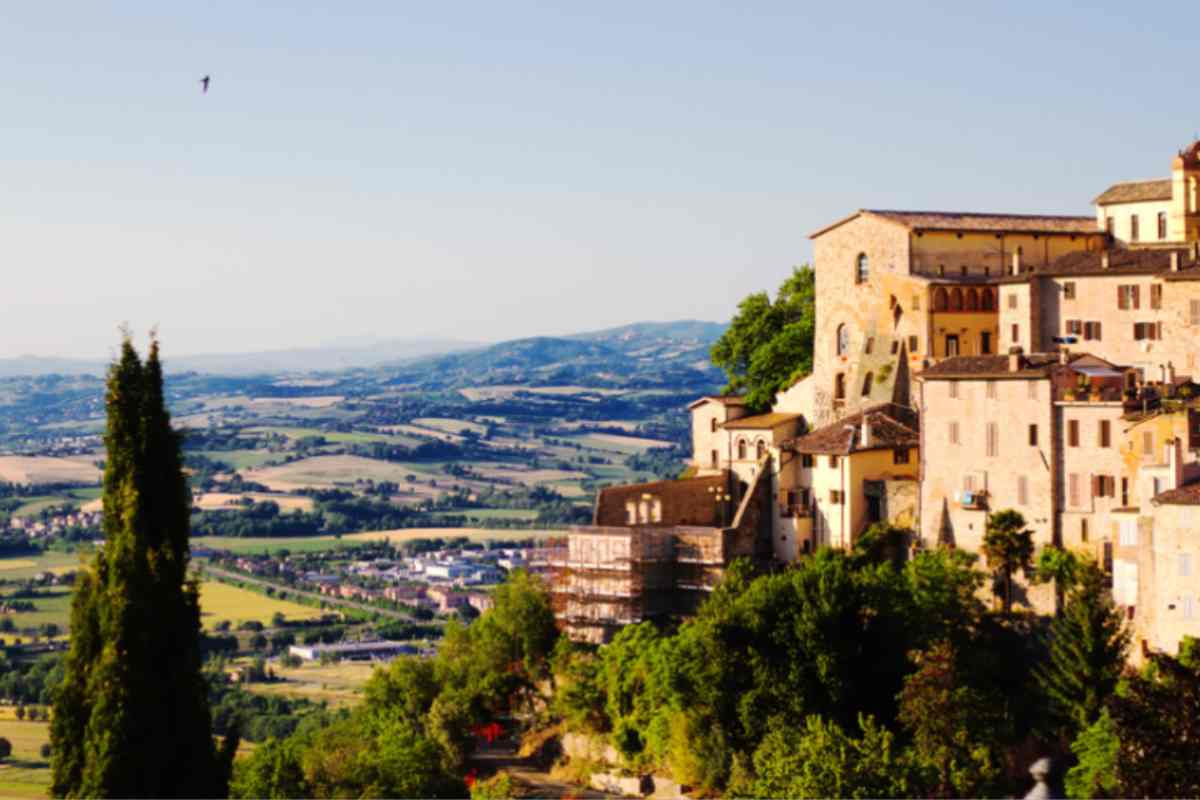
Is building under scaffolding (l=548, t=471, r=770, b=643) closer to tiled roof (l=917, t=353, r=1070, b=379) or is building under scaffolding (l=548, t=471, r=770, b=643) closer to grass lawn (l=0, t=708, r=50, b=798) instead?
tiled roof (l=917, t=353, r=1070, b=379)

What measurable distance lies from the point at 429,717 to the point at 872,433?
55.0 ft

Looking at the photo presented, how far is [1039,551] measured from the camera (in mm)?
55344

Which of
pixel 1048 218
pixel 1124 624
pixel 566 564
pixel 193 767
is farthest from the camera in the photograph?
pixel 1048 218

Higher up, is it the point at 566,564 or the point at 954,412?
the point at 954,412

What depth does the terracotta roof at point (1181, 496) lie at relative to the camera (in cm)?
4847

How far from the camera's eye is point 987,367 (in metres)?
57.0

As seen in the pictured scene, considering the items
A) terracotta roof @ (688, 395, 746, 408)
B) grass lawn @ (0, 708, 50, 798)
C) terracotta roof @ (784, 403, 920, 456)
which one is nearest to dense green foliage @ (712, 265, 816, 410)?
terracotta roof @ (688, 395, 746, 408)

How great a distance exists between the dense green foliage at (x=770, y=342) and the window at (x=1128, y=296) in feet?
43.2

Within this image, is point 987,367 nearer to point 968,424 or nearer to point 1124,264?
point 968,424

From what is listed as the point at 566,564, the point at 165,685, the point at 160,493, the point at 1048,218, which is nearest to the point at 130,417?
the point at 160,493

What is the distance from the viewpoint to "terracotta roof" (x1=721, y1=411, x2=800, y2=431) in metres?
66.2

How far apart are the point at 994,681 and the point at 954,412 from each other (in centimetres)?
776

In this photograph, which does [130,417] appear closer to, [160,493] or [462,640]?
[160,493]

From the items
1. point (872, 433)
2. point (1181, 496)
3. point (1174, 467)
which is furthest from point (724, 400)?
point (1181, 496)
